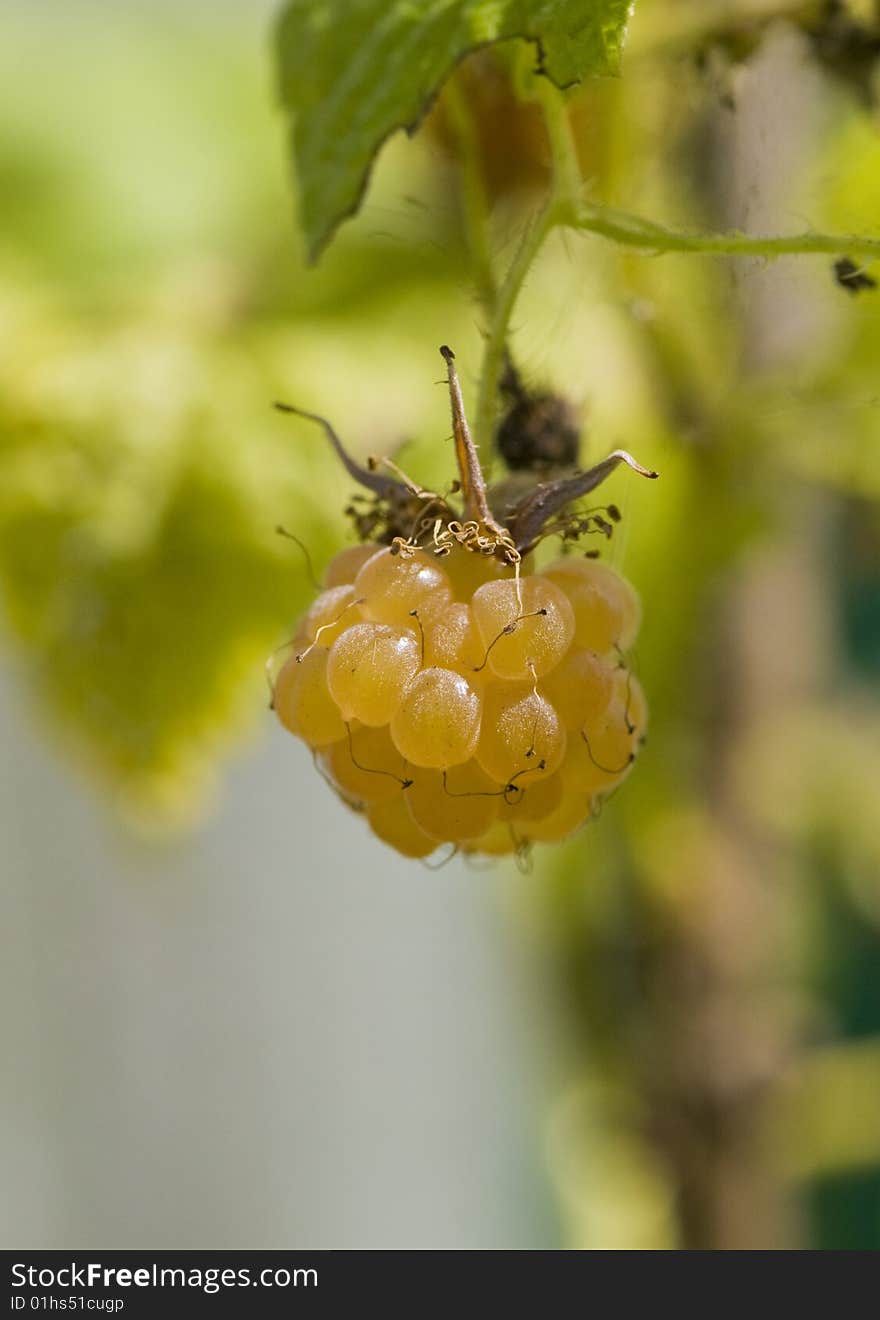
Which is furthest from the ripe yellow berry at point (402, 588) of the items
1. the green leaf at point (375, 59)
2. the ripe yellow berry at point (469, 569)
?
the green leaf at point (375, 59)

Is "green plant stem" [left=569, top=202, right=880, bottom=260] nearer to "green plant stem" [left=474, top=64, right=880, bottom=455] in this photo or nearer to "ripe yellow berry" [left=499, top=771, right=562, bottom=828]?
"green plant stem" [left=474, top=64, right=880, bottom=455]

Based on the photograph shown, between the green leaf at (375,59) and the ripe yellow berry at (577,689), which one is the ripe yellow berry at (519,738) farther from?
the green leaf at (375,59)

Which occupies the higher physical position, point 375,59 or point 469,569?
point 375,59

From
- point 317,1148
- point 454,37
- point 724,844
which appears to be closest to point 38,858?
point 317,1148

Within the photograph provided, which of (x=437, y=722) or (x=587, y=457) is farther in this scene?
(x=587, y=457)

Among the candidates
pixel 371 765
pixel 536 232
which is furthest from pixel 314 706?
pixel 536 232

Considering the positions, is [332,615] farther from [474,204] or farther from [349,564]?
[474,204]

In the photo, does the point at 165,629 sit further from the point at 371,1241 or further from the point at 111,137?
the point at 371,1241
